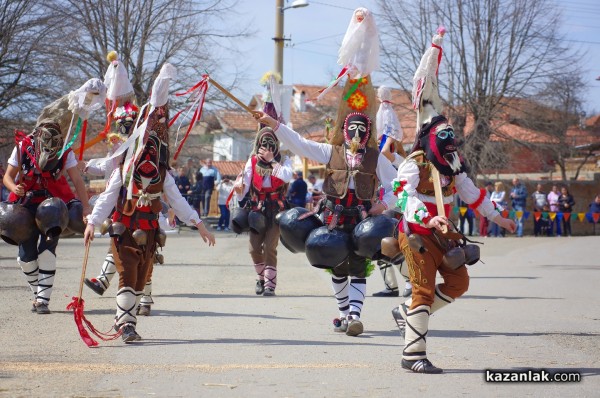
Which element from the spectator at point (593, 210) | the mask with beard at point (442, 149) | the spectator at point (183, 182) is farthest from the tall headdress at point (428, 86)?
the spectator at point (593, 210)

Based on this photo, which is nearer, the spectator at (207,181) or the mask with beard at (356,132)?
the mask with beard at (356,132)

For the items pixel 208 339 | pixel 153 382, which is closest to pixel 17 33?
pixel 208 339

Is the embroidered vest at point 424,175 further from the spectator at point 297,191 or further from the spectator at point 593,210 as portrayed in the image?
the spectator at point 593,210

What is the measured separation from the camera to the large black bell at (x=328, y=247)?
800cm

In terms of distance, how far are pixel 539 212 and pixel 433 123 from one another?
72.2ft

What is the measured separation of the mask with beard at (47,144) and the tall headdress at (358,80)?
302 centimetres

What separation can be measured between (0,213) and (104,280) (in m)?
1.31

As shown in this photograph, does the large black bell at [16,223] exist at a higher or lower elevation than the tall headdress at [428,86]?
lower

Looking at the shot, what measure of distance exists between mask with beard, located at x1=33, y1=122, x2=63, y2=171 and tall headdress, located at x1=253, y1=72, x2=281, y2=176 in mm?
2942

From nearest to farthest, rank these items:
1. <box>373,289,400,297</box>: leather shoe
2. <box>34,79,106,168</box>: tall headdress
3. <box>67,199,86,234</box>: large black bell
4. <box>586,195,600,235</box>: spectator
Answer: <box>34,79,106,168</box>: tall headdress, <box>67,199,86,234</box>: large black bell, <box>373,289,400,297</box>: leather shoe, <box>586,195,600,235</box>: spectator

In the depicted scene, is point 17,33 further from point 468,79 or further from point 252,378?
point 252,378

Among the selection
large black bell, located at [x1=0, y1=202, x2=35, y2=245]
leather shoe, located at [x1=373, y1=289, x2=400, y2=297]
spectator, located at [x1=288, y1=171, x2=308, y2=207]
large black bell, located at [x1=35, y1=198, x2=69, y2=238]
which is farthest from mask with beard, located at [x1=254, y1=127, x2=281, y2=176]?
spectator, located at [x1=288, y1=171, x2=308, y2=207]

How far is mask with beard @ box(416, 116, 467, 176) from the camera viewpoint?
6.87 meters

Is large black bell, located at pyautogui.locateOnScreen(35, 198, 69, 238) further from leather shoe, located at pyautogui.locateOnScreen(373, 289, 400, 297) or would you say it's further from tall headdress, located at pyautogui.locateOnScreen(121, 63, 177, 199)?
leather shoe, located at pyautogui.locateOnScreen(373, 289, 400, 297)
